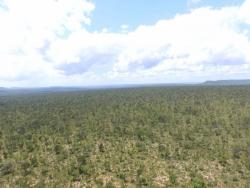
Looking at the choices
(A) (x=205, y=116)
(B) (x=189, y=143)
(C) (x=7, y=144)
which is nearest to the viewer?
(B) (x=189, y=143)

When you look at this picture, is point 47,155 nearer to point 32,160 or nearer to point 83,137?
point 32,160

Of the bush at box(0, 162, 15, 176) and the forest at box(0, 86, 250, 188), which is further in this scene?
the bush at box(0, 162, 15, 176)

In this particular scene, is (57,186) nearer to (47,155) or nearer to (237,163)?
(47,155)

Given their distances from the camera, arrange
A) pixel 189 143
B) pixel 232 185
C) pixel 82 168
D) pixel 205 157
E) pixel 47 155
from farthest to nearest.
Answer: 1. pixel 189 143
2. pixel 47 155
3. pixel 205 157
4. pixel 82 168
5. pixel 232 185

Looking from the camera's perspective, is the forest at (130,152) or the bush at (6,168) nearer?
the forest at (130,152)

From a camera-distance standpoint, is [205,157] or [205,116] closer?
[205,157]

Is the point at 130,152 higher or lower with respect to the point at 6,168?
higher

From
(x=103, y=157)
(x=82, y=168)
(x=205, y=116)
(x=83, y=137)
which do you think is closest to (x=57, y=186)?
(x=82, y=168)

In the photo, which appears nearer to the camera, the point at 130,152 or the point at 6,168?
the point at 6,168

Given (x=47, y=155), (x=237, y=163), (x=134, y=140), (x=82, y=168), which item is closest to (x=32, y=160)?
(x=47, y=155)
